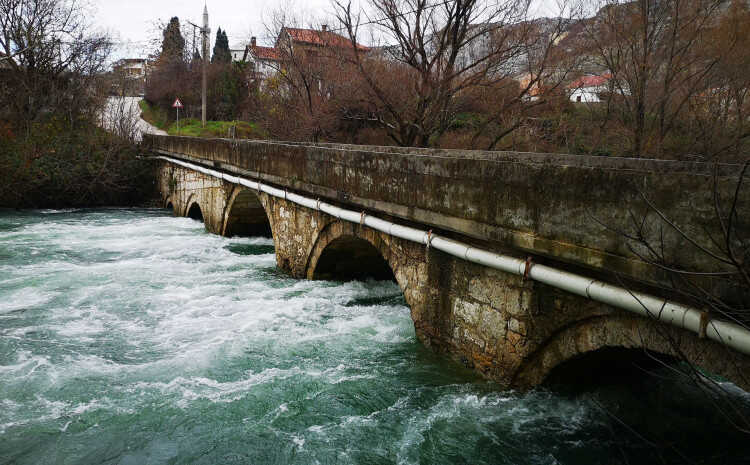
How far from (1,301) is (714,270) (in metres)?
9.57

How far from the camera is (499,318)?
5.19 meters

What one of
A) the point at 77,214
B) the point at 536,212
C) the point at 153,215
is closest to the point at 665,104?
the point at 536,212

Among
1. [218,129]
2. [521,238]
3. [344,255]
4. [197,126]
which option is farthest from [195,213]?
[521,238]

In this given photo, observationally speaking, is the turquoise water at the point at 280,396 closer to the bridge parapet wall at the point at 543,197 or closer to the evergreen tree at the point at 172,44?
the bridge parapet wall at the point at 543,197

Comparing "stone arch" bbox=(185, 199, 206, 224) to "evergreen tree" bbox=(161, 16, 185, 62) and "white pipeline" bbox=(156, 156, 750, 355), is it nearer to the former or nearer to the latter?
"white pipeline" bbox=(156, 156, 750, 355)

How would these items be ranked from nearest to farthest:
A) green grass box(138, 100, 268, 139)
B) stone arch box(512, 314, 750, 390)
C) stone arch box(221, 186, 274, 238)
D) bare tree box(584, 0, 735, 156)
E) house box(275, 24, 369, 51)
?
stone arch box(512, 314, 750, 390)
bare tree box(584, 0, 735, 156)
stone arch box(221, 186, 274, 238)
house box(275, 24, 369, 51)
green grass box(138, 100, 268, 139)

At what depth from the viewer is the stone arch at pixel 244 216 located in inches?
525

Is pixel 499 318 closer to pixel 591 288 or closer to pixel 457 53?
pixel 591 288

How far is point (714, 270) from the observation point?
3.43m

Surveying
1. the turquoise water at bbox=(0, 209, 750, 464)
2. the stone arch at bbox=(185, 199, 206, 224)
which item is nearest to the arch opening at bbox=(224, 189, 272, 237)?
the stone arch at bbox=(185, 199, 206, 224)

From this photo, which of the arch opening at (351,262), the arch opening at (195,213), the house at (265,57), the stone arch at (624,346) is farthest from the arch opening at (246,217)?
the stone arch at (624,346)

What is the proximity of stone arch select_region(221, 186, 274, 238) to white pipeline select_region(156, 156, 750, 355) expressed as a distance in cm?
652

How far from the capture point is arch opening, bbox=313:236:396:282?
8.91 metres

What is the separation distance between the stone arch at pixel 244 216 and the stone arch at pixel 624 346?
30.2 feet
